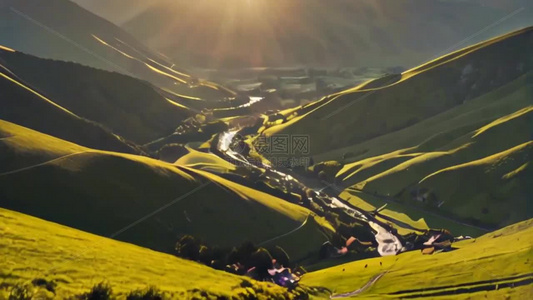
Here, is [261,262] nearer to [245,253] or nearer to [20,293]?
[245,253]

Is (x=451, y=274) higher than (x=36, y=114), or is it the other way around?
(x=36, y=114)

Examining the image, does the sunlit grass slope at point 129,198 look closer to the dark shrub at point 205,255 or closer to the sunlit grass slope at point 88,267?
the dark shrub at point 205,255

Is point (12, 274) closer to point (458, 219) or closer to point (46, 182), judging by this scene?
point (46, 182)

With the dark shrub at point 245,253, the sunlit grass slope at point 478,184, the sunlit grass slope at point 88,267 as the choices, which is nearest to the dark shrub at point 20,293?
the sunlit grass slope at point 88,267

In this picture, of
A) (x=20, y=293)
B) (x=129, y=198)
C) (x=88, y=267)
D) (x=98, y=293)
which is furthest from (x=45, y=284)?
(x=129, y=198)

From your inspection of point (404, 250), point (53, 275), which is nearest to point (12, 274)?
point (53, 275)

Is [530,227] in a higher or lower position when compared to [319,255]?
higher

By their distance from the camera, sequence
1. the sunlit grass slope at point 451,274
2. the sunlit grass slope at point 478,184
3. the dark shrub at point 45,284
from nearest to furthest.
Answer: the dark shrub at point 45,284
the sunlit grass slope at point 451,274
the sunlit grass slope at point 478,184
